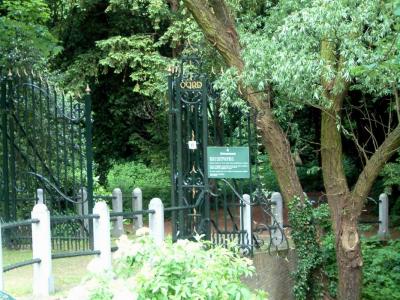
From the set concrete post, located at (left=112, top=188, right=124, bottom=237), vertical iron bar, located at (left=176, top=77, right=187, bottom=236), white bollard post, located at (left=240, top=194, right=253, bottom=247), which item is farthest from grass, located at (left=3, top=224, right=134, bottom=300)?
concrete post, located at (left=112, top=188, right=124, bottom=237)

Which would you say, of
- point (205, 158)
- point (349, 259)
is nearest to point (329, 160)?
point (349, 259)

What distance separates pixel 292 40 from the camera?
33.3 ft

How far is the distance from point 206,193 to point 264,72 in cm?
205

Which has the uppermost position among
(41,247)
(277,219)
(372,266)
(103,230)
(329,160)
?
(329,160)

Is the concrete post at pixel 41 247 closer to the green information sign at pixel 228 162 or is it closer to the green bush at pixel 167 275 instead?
the green information sign at pixel 228 162

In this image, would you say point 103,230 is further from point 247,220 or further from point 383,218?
point 383,218

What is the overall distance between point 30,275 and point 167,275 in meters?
5.19

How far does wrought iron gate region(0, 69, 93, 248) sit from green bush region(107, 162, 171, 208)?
12353mm

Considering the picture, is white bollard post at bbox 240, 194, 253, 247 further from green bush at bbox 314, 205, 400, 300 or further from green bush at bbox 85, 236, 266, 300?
green bush at bbox 85, 236, 266, 300

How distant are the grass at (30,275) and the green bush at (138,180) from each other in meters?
13.2

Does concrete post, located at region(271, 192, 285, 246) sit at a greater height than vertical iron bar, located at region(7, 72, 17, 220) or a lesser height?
lesser

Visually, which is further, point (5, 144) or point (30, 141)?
point (30, 141)

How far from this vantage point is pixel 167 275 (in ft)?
15.6

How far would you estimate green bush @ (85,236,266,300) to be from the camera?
181 inches
